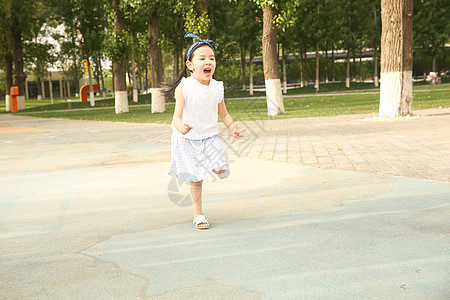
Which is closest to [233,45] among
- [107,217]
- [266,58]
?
[266,58]

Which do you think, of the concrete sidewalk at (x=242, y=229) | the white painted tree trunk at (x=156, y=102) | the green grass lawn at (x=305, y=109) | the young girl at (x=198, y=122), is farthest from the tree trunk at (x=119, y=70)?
the young girl at (x=198, y=122)

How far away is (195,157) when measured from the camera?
15.7 feet

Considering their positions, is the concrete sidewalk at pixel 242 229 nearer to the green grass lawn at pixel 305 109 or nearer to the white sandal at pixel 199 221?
the white sandal at pixel 199 221

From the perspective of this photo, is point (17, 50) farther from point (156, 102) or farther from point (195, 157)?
point (195, 157)

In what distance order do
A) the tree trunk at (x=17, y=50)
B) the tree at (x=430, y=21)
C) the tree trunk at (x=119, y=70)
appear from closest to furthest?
the tree trunk at (x=119, y=70), the tree trunk at (x=17, y=50), the tree at (x=430, y=21)

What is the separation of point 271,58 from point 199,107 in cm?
1528

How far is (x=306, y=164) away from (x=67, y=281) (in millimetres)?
5099

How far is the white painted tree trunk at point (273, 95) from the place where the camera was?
768 inches

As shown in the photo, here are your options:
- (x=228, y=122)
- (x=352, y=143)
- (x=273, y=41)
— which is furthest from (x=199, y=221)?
(x=273, y=41)

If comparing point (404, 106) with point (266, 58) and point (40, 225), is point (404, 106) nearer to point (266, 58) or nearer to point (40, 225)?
point (266, 58)

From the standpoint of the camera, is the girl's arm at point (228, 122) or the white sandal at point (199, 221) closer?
the white sandal at point (199, 221)

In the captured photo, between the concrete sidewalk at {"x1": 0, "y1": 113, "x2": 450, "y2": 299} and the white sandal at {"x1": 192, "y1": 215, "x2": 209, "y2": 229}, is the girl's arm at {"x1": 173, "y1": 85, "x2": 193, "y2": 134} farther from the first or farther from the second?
the concrete sidewalk at {"x1": 0, "y1": 113, "x2": 450, "y2": 299}

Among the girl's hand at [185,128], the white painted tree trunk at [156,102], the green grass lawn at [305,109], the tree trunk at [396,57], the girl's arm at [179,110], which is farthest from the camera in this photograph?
the white painted tree trunk at [156,102]

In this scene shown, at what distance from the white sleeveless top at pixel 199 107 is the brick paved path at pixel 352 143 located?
10.4ft
